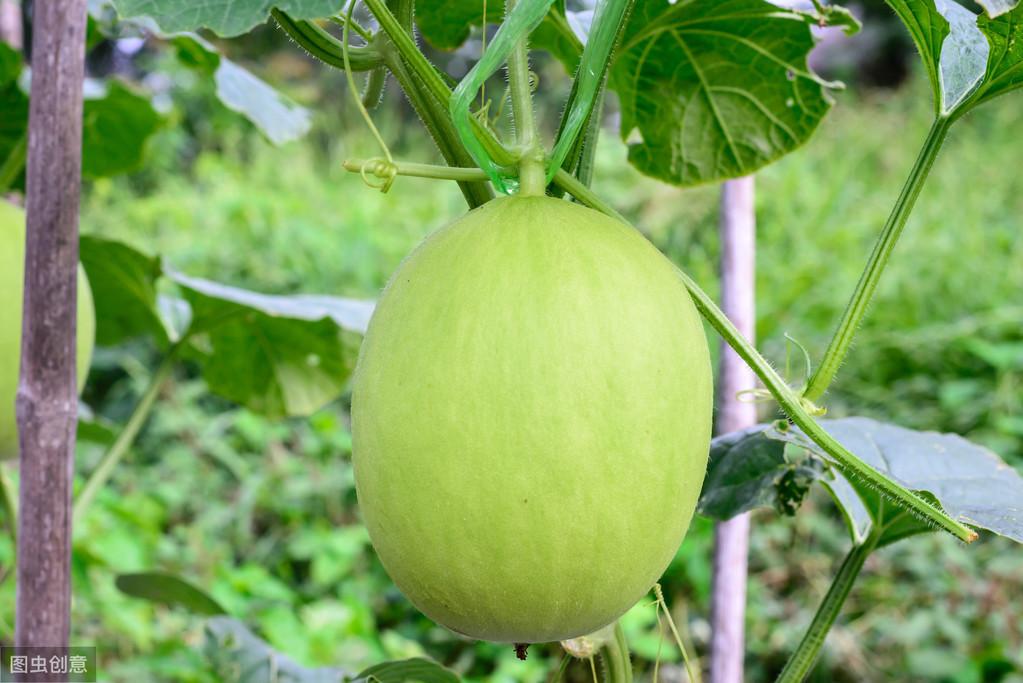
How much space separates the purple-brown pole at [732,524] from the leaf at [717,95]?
146 mm

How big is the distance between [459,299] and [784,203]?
9.56 ft

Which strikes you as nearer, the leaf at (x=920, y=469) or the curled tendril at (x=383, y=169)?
the curled tendril at (x=383, y=169)

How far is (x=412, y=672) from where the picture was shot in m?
0.82

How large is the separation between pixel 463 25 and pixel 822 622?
569 millimetres

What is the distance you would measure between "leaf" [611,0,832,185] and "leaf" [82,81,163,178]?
0.70 m

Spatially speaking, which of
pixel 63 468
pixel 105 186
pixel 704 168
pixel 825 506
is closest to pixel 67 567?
pixel 63 468

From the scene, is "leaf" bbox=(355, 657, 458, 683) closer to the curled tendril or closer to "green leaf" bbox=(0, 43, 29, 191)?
the curled tendril

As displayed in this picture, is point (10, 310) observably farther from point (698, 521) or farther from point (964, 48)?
point (698, 521)

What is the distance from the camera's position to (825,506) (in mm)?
2324

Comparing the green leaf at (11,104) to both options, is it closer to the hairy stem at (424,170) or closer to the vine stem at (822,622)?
the hairy stem at (424,170)

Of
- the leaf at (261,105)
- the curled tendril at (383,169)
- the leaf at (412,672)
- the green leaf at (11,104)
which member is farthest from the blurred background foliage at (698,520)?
the curled tendril at (383,169)

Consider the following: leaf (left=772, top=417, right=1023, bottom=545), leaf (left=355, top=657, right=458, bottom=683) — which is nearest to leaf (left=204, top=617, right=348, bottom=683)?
leaf (left=355, top=657, right=458, bottom=683)

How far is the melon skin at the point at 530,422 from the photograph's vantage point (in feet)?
1.49

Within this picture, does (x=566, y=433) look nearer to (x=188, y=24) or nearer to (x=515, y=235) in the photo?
(x=515, y=235)
